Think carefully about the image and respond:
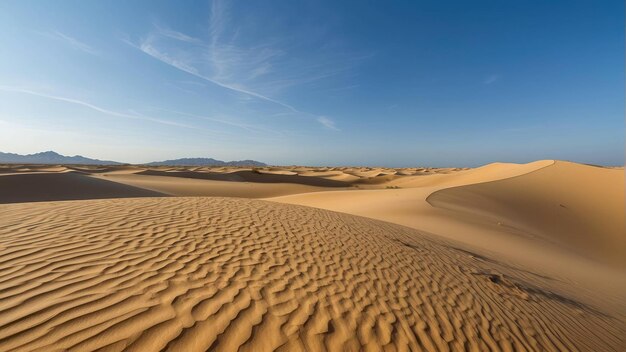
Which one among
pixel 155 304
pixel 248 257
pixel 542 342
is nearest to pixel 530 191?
pixel 542 342

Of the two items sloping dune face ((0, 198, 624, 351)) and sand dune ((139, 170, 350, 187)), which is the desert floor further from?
sand dune ((139, 170, 350, 187))

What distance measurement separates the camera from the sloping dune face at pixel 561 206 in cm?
1182

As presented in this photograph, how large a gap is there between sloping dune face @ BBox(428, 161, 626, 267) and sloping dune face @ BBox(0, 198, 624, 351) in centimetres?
818

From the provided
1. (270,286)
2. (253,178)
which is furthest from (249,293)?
(253,178)

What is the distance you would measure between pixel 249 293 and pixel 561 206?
63.5 feet

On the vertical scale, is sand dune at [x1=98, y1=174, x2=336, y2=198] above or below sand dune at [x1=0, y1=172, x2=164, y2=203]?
below

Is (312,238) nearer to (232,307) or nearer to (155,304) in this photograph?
(232,307)

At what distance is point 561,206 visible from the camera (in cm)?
1551

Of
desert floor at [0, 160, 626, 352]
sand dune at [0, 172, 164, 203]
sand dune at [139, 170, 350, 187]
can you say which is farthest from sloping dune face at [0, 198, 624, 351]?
sand dune at [139, 170, 350, 187]

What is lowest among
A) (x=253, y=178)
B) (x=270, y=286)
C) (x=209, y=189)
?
(x=209, y=189)

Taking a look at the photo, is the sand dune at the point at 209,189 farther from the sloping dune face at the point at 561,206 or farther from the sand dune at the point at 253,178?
the sloping dune face at the point at 561,206

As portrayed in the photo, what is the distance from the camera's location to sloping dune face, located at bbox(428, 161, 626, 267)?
11820 millimetres

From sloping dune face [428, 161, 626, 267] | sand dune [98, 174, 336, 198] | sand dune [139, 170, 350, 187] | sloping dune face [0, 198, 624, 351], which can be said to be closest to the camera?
sloping dune face [0, 198, 624, 351]

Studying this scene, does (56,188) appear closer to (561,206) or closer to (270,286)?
(270,286)
